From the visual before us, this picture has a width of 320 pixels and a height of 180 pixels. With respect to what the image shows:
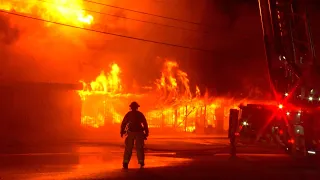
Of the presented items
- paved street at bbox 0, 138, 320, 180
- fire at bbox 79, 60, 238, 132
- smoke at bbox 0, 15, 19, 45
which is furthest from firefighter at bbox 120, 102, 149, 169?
fire at bbox 79, 60, 238, 132

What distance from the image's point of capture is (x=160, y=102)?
100ft

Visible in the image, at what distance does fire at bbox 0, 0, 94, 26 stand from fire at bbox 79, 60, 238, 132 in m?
3.60

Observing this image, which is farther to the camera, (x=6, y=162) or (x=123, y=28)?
(x=123, y=28)

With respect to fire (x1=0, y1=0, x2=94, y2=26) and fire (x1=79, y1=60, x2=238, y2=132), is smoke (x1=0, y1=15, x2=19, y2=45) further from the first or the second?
fire (x1=79, y1=60, x2=238, y2=132)

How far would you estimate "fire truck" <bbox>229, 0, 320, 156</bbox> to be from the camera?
1180 cm

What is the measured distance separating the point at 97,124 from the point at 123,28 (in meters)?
6.06

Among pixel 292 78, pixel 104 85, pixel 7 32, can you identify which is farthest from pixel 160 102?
pixel 292 78

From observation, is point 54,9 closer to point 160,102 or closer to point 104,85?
point 104,85

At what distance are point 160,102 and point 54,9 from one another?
8593 mm

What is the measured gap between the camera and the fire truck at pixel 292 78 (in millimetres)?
11805

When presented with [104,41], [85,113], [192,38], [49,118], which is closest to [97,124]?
[85,113]

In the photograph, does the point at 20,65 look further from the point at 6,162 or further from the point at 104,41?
the point at 6,162

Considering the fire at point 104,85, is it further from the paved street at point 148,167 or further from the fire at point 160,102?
the paved street at point 148,167

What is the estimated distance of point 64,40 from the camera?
27.9m
